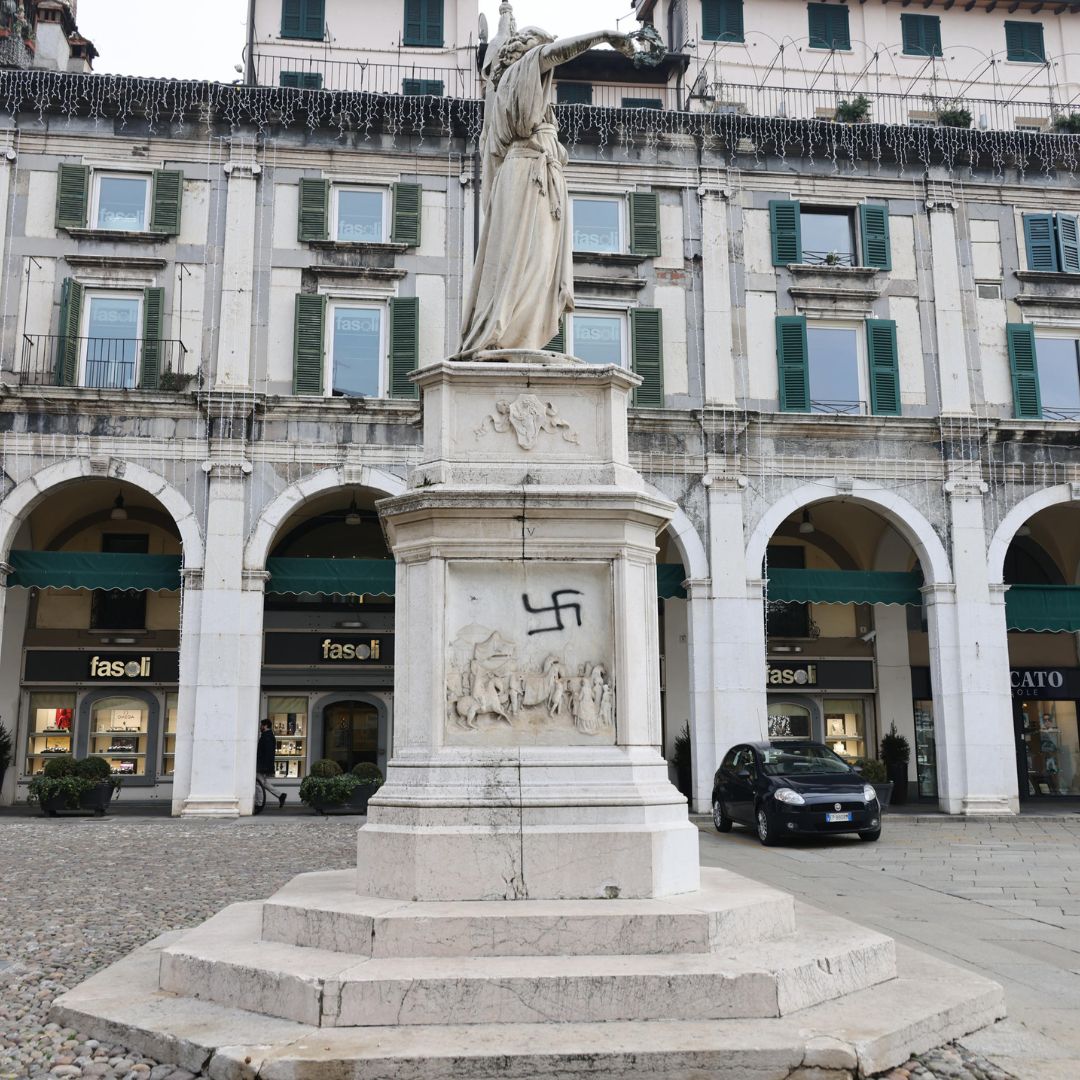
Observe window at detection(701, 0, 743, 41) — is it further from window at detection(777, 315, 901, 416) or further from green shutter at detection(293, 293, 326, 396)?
green shutter at detection(293, 293, 326, 396)

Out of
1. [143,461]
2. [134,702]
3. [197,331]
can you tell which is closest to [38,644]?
[134,702]

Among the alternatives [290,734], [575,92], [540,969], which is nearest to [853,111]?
[575,92]

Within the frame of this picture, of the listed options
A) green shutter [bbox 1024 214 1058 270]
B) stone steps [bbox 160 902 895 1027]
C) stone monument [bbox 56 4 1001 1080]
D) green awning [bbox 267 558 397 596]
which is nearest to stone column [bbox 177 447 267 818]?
green awning [bbox 267 558 397 596]

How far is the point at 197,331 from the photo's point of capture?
2223cm

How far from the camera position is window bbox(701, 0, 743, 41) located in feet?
89.1

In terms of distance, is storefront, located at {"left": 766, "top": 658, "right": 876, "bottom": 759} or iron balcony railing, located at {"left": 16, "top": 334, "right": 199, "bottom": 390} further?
storefront, located at {"left": 766, "top": 658, "right": 876, "bottom": 759}

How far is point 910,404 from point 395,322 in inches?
401

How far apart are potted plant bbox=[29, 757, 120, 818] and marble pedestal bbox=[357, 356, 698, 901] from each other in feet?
51.7

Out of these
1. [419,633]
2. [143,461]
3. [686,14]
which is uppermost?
[686,14]

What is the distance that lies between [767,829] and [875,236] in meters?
13.0

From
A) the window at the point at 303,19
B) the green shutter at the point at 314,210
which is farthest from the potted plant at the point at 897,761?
the window at the point at 303,19

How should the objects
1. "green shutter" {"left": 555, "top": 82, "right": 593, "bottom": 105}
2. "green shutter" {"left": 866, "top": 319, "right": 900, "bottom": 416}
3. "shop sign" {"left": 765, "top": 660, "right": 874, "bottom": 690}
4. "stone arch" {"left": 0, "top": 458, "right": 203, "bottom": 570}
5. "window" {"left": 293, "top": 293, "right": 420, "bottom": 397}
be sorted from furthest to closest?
"green shutter" {"left": 555, "top": 82, "right": 593, "bottom": 105} → "shop sign" {"left": 765, "top": 660, "right": 874, "bottom": 690} → "green shutter" {"left": 866, "top": 319, "right": 900, "bottom": 416} → "window" {"left": 293, "top": 293, "right": 420, "bottom": 397} → "stone arch" {"left": 0, "top": 458, "right": 203, "bottom": 570}

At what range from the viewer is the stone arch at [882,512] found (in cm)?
2250

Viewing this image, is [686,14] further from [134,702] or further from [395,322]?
[134,702]
